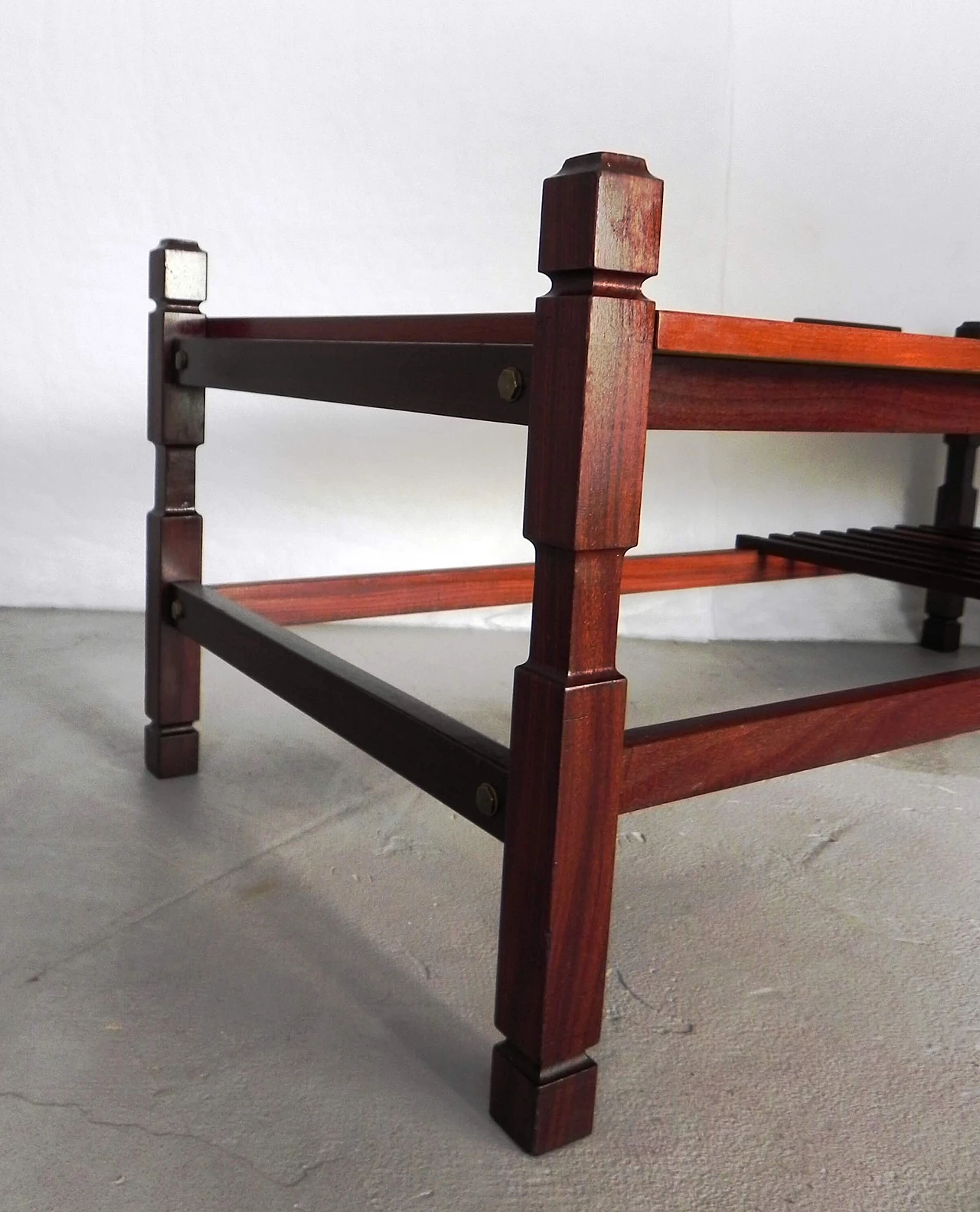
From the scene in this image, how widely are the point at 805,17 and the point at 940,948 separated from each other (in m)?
2.18

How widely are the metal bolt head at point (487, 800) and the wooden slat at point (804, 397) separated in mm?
336

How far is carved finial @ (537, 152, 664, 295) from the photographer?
0.84 metres

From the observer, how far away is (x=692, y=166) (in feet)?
9.10

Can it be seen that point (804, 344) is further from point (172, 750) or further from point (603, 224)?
point (172, 750)

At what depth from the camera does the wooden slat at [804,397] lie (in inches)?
37.9

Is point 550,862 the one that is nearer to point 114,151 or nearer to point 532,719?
point 532,719

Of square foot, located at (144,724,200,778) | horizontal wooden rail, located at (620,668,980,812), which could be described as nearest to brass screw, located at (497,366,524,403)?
horizontal wooden rail, located at (620,668,980,812)

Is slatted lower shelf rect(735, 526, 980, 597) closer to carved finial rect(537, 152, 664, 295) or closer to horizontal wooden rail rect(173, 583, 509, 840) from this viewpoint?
horizontal wooden rail rect(173, 583, 509, 840)

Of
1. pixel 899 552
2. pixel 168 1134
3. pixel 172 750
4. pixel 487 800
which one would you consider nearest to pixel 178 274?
pixel 172 750

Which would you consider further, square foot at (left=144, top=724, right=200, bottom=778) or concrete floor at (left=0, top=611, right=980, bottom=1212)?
square foot at (left=144, top=724, right=200, bottom=778)

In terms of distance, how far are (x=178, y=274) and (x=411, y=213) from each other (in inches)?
50.4

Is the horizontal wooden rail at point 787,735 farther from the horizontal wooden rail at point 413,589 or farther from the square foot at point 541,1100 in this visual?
the horizontal wooden rail at point 413,589

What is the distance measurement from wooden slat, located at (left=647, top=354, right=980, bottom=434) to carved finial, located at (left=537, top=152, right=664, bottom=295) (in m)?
0.10

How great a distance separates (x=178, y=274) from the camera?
5.25 ft
